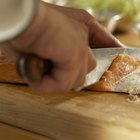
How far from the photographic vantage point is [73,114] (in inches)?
23.1

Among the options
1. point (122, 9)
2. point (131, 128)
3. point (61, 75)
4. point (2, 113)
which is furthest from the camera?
point (122, 9)

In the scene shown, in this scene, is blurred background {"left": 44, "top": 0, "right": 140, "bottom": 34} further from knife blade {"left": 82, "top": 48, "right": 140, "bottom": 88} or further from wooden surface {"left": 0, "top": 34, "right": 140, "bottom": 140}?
wooden surface {"left": 0, "top": 34, "right": 140, "bottom": 140}

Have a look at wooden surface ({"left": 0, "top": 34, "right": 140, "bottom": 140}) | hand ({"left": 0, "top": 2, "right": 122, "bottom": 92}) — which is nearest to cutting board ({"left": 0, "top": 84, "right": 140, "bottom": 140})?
wooden surface ({"left": 0, "top": 34, "right": 140, "bottom": 140})

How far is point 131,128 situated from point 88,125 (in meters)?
0.07

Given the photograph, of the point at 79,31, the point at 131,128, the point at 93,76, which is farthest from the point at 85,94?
the point at 79,31

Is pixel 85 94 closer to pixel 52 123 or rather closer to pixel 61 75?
pixel 52 123

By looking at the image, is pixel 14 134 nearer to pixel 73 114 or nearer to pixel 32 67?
pixel 73 114

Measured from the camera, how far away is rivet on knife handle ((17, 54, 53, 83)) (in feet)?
1.29

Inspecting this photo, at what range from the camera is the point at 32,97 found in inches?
26.0

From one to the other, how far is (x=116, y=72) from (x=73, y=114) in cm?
18

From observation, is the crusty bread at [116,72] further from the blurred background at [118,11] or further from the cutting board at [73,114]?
the blurred background at [118,11]

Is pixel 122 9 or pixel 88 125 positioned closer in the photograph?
pixel 88 125

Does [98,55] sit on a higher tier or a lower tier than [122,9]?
lower

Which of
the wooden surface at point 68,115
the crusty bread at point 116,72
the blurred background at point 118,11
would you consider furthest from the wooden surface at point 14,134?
the blurred background at point 118,11
